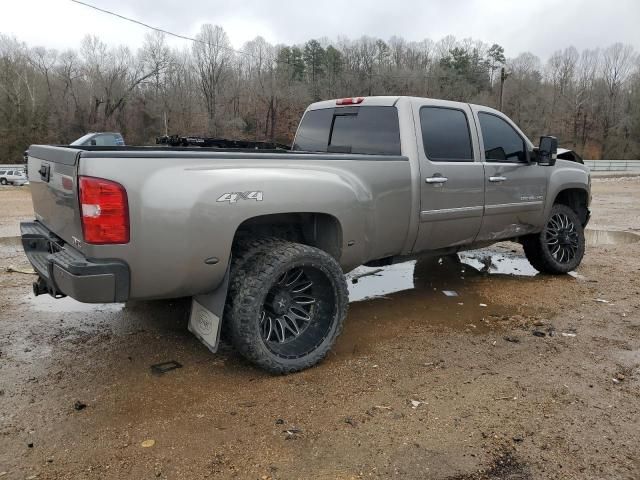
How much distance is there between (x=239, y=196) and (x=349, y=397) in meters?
1.42

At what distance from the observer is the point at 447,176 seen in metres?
4.81

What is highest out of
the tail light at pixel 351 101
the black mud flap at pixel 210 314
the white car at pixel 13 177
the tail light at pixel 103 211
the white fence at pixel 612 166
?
the tail light at pixel 351 101

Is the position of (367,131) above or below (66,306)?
above

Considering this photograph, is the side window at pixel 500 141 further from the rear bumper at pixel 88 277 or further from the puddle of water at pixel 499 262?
the rear bumper at pixel 88 277

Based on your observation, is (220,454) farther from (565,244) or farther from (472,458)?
(565,244)

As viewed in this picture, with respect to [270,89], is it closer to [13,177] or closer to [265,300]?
[13,177]

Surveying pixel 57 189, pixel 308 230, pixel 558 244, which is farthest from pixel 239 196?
pixel 558 244

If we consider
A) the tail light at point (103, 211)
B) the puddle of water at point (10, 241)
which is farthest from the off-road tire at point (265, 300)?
the puddle of water at point (10, 241)

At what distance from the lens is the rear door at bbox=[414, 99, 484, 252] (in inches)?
184

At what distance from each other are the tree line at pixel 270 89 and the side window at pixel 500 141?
53.4m

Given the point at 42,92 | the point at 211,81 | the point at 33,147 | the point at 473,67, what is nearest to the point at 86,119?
the point at 42,92

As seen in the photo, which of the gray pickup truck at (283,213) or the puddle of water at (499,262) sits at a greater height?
the gray pickup truck at (283,213)

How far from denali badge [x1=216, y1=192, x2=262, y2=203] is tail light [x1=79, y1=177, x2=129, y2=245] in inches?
22.2

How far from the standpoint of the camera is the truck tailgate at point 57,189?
309cm
